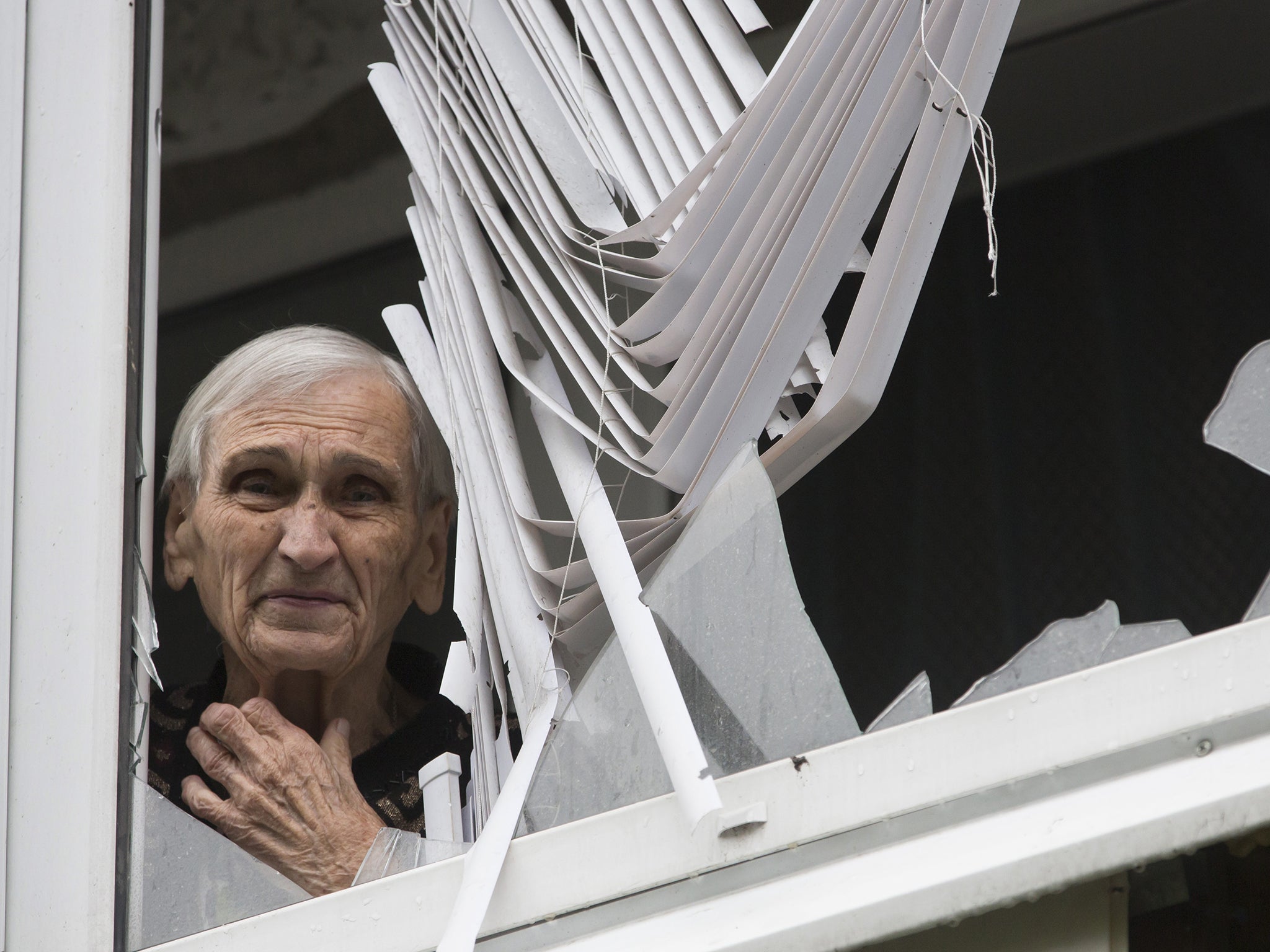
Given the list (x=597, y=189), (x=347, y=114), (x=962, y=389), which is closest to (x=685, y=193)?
(x=597, y=189)

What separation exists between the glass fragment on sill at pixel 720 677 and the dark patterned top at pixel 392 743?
8.2 inches

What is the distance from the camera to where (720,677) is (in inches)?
31.0

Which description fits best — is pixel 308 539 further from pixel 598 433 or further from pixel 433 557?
pixel 598 433

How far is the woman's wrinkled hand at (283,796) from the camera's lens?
3.13 ft

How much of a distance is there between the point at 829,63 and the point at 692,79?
23cm

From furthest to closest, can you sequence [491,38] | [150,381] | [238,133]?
[238,133], [491,38], [150,381]

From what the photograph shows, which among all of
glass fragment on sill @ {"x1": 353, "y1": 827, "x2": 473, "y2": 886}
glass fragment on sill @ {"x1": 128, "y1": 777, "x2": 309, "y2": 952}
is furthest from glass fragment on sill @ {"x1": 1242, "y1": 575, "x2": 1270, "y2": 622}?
glass fragment on sill @ {"x1": 128, "y1": 777, "x2": 309, "y2": 952}

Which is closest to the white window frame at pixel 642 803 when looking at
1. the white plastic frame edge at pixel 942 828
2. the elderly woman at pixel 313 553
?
the white plastic frame edge at pixel 942 828

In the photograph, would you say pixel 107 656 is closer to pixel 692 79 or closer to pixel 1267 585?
pixel 692 79

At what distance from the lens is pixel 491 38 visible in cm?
119

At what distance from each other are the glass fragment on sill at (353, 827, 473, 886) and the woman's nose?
1.54 feet

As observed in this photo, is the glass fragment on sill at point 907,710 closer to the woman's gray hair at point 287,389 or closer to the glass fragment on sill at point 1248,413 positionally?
the glass fragment on sill at point 1248,413

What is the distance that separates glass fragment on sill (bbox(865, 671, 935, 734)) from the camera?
0.74 metres

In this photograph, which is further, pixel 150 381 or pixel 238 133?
pixel 238 133
